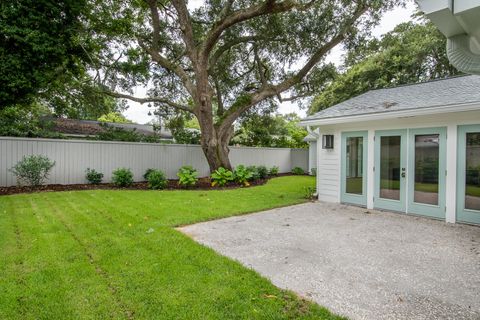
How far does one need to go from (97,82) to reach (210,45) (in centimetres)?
495

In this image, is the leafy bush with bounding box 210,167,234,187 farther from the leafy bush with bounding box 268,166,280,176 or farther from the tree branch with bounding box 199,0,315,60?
A: the leafy bush with bounding box 268,166,280,176

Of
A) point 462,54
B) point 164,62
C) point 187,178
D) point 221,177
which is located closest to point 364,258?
point 462,54

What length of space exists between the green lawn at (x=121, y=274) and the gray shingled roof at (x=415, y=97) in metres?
4.67

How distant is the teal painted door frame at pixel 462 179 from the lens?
5230 millimetres

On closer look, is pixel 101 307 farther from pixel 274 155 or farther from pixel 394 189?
pixel 274 155

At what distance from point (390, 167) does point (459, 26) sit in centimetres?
529

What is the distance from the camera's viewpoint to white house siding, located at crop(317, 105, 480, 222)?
537 centimetres

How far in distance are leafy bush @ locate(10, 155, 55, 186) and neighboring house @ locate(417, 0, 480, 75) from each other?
376 inches

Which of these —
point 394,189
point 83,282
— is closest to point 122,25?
point 83,282

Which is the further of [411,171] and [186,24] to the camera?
[186,24]

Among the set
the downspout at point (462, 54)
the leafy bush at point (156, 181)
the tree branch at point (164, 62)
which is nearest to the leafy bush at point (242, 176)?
the leafy bush at point (156, 181)

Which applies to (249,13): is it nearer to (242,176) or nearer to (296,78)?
(296,78)

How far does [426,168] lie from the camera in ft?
18.9

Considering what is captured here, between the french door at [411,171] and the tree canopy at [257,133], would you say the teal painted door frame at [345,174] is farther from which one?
the tree canopy at [257,133]
